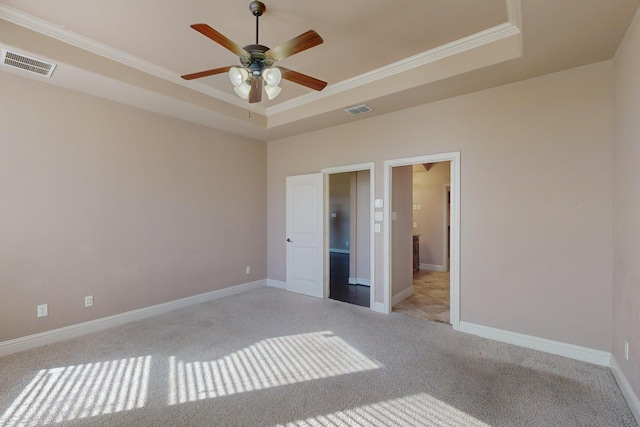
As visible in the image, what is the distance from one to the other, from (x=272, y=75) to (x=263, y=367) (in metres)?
2.49

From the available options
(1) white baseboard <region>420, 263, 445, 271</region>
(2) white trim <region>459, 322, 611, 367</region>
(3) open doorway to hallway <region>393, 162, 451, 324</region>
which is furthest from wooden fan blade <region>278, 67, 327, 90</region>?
(1) white baseboard <region>420, 263, 445, 271</region>

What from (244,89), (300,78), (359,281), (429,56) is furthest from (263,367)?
(429,56)

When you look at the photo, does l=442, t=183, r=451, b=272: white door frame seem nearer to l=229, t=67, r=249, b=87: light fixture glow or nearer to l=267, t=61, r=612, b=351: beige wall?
l=267, t=61, r=612, b=351: beige wall

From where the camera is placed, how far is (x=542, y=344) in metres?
2.89

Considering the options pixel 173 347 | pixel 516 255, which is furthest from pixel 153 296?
pixel 516 255

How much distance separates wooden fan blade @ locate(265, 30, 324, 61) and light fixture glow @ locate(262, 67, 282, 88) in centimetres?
9

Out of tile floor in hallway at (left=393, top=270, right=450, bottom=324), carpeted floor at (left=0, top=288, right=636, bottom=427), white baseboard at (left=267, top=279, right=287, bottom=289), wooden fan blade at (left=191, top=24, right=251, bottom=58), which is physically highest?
wooden fan blade at (left=191, top=24, right=251, bottom=58)

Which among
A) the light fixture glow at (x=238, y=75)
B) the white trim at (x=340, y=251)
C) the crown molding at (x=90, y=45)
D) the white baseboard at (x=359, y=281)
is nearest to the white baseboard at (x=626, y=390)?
the white baseboard at (x=359, y=281)

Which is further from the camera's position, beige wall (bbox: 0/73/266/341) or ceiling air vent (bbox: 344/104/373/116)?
ceiling air vent (bbox: 344/104/373/116)

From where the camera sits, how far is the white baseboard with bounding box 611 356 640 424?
192 centimetres

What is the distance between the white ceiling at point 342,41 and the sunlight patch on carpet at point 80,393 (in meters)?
2.83

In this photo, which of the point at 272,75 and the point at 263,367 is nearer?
the point at 272,75

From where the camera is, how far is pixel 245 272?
204 inches

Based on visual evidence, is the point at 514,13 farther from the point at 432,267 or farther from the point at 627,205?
the point at 432,267
